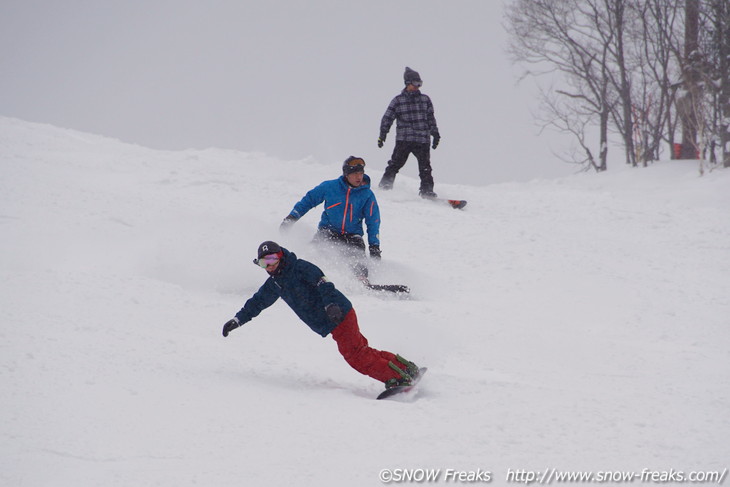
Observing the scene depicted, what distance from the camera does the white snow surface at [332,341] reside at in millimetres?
3604

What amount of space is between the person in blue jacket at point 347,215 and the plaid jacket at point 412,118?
3.44 metres

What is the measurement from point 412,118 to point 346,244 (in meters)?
3.90

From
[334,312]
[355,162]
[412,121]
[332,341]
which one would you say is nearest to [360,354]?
[334,312]

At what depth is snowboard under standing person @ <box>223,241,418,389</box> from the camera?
4902 mm

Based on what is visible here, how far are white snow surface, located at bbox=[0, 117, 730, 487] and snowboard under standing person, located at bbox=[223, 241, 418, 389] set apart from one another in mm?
224

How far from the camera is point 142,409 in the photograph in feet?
13.1

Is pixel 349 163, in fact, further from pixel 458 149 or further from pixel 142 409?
pixel 458 149

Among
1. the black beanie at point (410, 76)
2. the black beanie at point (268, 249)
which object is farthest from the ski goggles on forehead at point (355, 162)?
the black beanie at point (410, 76)

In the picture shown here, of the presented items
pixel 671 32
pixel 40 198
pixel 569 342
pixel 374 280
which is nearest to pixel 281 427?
pixel 569 342

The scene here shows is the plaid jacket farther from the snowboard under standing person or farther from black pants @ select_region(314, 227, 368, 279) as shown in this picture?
the snowboard under standing person

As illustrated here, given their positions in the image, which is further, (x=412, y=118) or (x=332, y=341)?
(x=412, y=118)

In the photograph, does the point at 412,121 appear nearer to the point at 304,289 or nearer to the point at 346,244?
the point at 346,244

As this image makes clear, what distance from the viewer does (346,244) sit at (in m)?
7.81

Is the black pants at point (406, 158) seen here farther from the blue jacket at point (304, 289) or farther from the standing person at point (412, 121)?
the blue jacket at point (304, 289)
